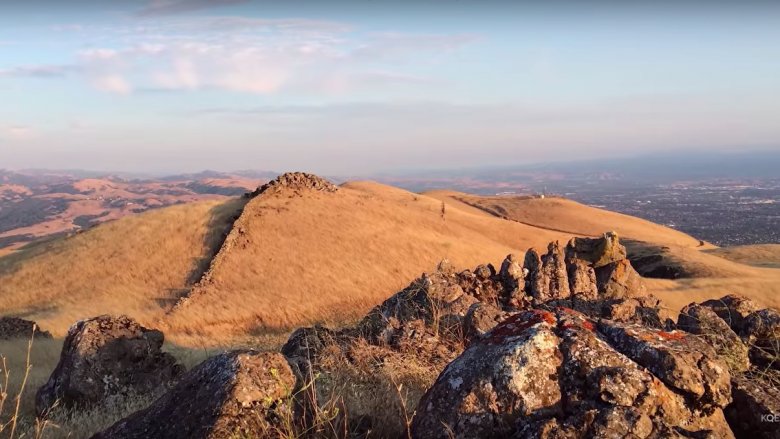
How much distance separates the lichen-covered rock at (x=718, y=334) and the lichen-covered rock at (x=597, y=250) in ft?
41.2

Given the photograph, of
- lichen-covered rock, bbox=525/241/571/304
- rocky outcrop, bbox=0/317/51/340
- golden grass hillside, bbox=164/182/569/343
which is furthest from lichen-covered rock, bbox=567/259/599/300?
rocky outcrop, bbox=0/317/51/340

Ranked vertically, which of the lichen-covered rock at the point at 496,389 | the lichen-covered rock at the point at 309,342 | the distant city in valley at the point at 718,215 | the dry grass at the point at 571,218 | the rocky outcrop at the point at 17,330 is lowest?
the distant city in valley at the point at 718,215

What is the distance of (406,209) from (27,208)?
199m

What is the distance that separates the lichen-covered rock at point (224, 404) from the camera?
442 cm

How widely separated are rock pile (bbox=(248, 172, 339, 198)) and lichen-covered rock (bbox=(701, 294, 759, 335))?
31.7 metres

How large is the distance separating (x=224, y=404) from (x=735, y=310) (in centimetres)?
893

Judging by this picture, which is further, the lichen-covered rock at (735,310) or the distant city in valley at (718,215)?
the distant city in valley at (718,215)

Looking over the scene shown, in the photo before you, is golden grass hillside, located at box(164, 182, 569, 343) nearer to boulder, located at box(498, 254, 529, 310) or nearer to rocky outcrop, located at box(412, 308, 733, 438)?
boulder, located at box(498, 254, 529, 310)

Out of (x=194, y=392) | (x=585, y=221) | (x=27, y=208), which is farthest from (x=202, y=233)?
(x=27, y=208)

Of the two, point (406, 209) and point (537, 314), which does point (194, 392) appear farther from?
point (406, 209)

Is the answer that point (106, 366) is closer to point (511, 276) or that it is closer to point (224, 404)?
point (224, 404)

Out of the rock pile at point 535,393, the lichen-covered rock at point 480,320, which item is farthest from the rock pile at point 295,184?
the rock pile at point 535,393

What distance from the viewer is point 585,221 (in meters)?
78.1

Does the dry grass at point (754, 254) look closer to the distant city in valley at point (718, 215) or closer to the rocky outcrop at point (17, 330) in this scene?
Result: the distant city in valley at point (718, 215)
